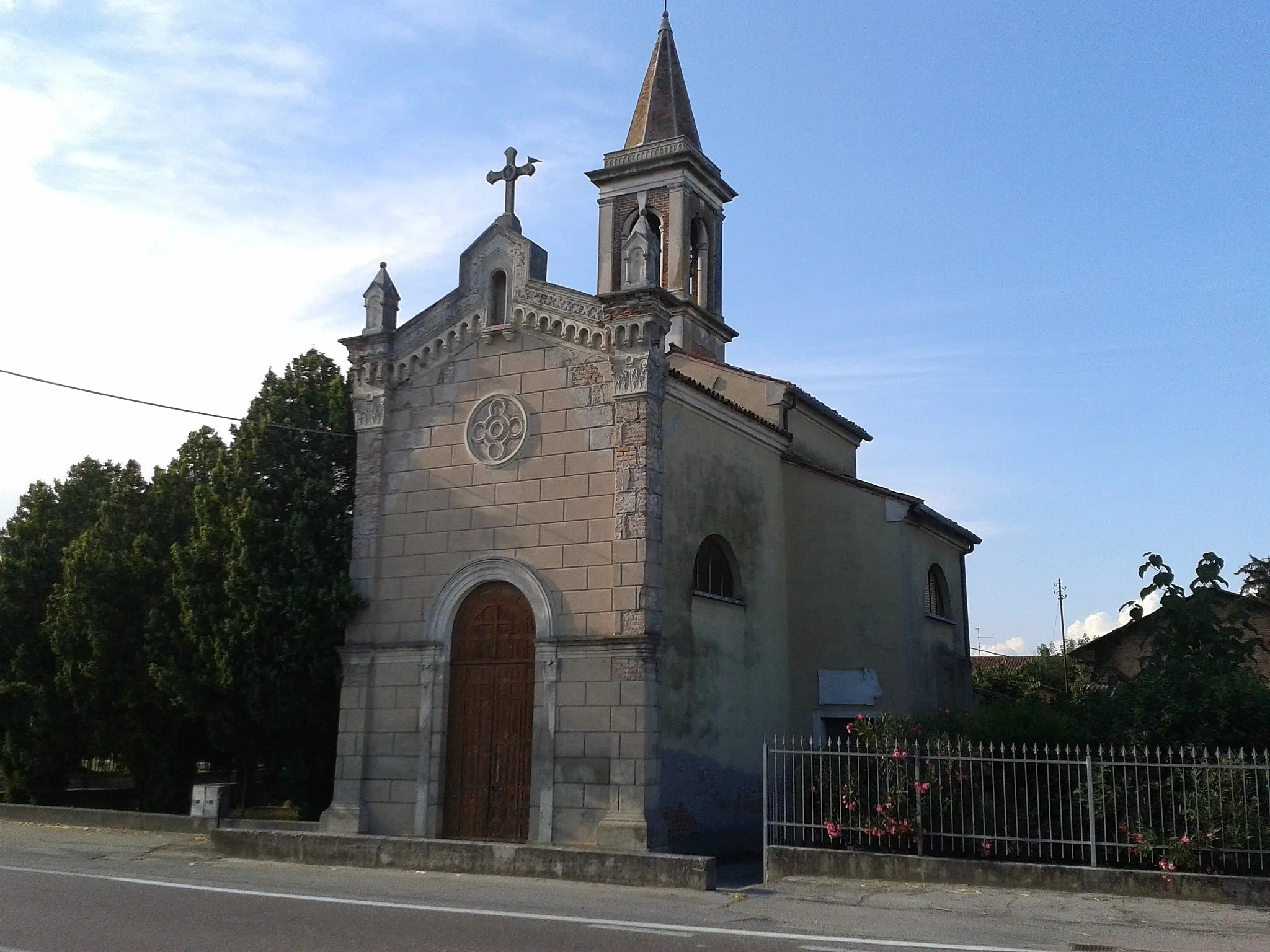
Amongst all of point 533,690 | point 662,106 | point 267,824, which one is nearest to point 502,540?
point 533,690

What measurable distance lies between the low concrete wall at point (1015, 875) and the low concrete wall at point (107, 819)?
9437mm

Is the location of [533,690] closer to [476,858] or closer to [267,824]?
[476,858]

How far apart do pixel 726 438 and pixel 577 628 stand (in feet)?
14.9

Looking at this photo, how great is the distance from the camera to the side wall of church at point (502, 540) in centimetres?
1516

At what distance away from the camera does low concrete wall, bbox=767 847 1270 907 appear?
37.0ft

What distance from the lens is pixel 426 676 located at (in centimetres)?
1653

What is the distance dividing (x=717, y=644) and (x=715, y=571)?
1243 millimetres

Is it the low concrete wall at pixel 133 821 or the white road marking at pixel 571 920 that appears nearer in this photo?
the white road marking at pixel 571 920

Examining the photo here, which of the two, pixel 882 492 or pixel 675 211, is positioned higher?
pixel 675 211

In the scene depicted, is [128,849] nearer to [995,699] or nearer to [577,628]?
[577,628]

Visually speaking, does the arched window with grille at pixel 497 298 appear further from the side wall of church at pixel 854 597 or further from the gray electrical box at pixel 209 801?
the gray electrical box at pixel 209 801

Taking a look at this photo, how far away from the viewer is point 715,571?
17.6m

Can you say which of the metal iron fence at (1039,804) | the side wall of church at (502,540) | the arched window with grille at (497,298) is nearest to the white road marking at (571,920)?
the metal iron fence at (1039,804)

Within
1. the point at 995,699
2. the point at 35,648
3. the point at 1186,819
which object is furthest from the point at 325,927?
the point at 995,699
